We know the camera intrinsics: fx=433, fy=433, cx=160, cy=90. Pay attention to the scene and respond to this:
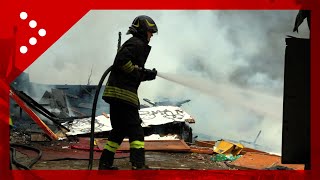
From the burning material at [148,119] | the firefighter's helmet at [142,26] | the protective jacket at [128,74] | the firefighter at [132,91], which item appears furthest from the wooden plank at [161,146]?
the firefighter's helmet at [142,26]

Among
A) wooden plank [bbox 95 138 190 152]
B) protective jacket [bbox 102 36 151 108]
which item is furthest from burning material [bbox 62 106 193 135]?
protective jacket [bbox 102 36 151 108]

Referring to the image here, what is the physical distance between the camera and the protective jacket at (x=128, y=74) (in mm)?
3893

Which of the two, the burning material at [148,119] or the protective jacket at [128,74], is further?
the burning material at [148,119]

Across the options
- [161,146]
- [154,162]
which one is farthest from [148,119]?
[154,162]

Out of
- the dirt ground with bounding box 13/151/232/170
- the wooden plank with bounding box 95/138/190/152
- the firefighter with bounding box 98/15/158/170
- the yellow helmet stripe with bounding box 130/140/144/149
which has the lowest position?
the dirt ground with bounding box 13/151/232/170

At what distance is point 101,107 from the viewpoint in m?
8.59

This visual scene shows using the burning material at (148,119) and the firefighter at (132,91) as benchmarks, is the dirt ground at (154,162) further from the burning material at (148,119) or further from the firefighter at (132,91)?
the burning material at (148,119)

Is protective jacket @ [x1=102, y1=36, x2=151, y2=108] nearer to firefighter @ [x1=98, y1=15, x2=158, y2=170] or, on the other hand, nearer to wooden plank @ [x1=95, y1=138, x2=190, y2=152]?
firefighter @ [x1=98, y1=15, x2=158, y2=170]

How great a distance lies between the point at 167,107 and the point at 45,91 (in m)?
2.46

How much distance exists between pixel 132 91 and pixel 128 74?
0.18 m

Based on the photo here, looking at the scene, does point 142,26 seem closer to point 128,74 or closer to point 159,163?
point 128,74

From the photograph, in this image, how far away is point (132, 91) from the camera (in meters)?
4.03

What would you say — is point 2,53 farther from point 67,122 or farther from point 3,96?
point 67,122

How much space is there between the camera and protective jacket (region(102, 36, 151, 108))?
3.89m
